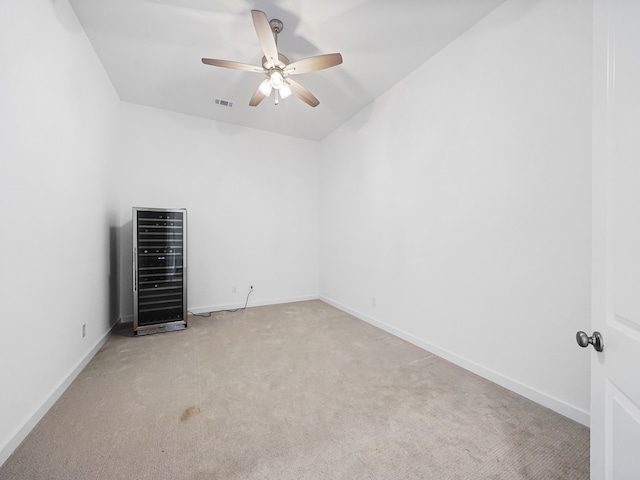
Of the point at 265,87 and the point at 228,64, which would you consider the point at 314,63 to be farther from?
the point at 228,64

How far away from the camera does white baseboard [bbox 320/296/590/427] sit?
1.63m

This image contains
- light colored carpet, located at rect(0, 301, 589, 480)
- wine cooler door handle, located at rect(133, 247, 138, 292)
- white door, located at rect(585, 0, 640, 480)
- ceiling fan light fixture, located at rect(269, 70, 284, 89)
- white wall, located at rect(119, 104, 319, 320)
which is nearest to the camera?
white door, located at rect(585, 0, 640, 480)

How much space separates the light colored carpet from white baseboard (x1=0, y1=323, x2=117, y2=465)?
0.14ft

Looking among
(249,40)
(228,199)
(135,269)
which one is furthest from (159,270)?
(249,40)

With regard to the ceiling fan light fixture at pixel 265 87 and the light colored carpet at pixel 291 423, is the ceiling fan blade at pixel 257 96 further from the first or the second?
the light colored carpet at pixel 291 423

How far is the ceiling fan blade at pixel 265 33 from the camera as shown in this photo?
170 centimetres

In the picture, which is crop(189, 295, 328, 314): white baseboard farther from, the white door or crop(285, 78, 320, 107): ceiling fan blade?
the white door

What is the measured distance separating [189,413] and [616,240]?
229cm

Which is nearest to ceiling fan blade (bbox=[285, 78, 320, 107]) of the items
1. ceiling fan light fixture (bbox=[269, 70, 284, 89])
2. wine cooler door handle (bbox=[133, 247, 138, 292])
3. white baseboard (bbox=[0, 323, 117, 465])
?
ceiling fan light fixture (bbox=[269, 70, 284, 89])

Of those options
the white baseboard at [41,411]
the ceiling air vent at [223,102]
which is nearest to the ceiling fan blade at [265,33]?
the ceiling air vent at [223,102]

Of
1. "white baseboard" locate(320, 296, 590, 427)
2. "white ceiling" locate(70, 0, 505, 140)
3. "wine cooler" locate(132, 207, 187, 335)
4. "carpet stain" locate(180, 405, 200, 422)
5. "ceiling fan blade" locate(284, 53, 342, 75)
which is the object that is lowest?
"carpet stain" locate(180, 405, 200, 422)

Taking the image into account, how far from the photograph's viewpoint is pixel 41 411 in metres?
1.63

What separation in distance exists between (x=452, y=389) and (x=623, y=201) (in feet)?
5.88

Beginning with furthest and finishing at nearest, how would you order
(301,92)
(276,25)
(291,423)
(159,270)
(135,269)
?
(159,270) < (135,269) < (301,92) < (276,25) < (291,423)
